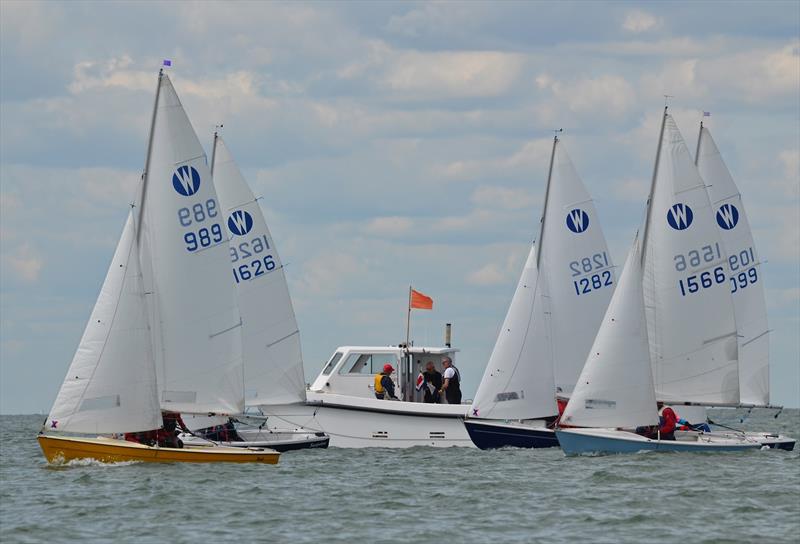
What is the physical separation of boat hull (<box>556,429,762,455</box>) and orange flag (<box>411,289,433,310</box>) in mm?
7531

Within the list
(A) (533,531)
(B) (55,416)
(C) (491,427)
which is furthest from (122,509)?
(C) (491,427)

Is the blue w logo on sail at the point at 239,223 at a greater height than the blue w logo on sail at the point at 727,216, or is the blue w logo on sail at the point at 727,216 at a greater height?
the blue w logo on sail at the point at 727,216

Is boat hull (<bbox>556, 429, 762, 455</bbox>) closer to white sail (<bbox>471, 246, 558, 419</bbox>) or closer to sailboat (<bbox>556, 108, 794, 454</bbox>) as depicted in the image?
sailboat (<bbox>556, 108, 794, 454</bbox>)

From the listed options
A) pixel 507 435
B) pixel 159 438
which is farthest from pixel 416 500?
pixel 507 435

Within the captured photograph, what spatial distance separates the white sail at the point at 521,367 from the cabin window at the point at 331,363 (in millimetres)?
4514

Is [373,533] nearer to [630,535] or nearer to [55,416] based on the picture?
[630,535]

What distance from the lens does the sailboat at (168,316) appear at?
29453 mm

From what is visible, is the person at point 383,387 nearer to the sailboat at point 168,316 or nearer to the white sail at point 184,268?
the sailboat at point 168,316

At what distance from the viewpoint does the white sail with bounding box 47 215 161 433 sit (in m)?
29.1

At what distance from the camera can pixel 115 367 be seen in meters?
29.4

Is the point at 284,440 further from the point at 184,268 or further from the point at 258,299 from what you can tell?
the point at 184,268

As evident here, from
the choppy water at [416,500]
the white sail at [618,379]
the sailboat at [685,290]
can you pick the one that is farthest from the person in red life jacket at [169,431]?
the sailboat at [685,290]

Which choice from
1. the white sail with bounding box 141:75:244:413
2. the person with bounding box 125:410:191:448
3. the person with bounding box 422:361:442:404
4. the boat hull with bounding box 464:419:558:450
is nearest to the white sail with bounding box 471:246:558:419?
the boat hull with bounding box 464:419:558:450

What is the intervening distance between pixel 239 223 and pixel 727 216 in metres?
12.0
